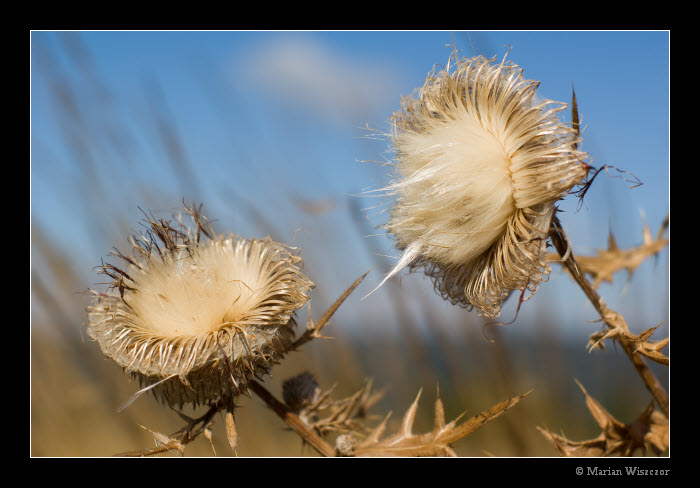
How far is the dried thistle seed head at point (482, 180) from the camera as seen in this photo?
152cm

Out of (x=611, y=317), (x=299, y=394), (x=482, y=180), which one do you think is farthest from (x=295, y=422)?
(x=611, y=317)

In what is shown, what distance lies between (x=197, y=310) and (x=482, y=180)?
3.55 ft

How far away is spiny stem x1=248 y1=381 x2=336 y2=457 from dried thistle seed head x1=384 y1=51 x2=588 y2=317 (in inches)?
25.3

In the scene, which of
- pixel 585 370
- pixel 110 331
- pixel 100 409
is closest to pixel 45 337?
pixel 100 409

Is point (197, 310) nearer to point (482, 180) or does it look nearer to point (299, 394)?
point (299, 394)

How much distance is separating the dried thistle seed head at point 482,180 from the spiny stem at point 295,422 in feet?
2.11

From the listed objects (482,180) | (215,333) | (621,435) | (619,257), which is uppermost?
(482,180)

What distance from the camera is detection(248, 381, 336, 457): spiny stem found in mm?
1735

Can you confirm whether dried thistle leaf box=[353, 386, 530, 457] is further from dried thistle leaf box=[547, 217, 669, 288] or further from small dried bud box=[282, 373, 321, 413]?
dried thistle leaf box=[547, 217, 669, 288]

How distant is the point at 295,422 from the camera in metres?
1.81

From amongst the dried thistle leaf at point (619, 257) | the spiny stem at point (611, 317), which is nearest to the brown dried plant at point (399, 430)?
the spiny stem at point (611, 317)

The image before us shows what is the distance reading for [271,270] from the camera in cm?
185

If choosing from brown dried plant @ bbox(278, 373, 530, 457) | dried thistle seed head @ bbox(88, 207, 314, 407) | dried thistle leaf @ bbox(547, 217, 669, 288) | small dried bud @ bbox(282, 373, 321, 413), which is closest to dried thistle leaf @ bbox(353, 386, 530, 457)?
brown dried plant @ bbox(278, 373, 530, 457)

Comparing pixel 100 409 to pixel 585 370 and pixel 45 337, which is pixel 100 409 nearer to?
pixel 45 337
